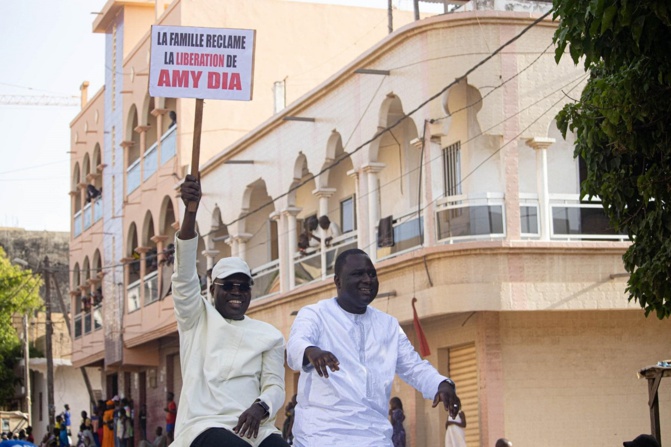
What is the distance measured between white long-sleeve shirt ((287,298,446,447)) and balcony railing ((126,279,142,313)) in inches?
1233

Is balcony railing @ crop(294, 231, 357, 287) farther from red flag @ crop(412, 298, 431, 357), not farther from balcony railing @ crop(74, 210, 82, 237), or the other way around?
balcony railing @ crop(74, 210, 82, 237)

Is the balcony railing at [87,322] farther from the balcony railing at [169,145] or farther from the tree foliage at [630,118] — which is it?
the tree foliage at [630,118]

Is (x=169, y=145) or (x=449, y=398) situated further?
(x=169, y=145)

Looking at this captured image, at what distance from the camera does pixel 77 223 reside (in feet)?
160

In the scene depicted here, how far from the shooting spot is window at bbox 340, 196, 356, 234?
2699 cm

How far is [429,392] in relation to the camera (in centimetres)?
680

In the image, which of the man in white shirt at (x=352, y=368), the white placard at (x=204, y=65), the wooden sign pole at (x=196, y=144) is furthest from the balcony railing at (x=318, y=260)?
the man in white shirt at (x=352, y=368)

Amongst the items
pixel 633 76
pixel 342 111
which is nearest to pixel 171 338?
pixel 342 111

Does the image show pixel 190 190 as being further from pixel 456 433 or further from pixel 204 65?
pixel 456 433

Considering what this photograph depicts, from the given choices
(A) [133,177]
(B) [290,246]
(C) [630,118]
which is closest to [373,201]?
(B) [290,246]

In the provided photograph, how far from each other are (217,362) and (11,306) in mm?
53134

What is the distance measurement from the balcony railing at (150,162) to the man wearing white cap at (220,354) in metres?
30.1

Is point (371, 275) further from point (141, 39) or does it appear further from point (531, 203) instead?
point (141, 39)

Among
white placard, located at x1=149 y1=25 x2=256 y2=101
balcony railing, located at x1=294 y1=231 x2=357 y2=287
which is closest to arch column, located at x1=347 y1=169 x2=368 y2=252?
balcony railing, located at x1=294 y1=231 x2=357 y2=287
